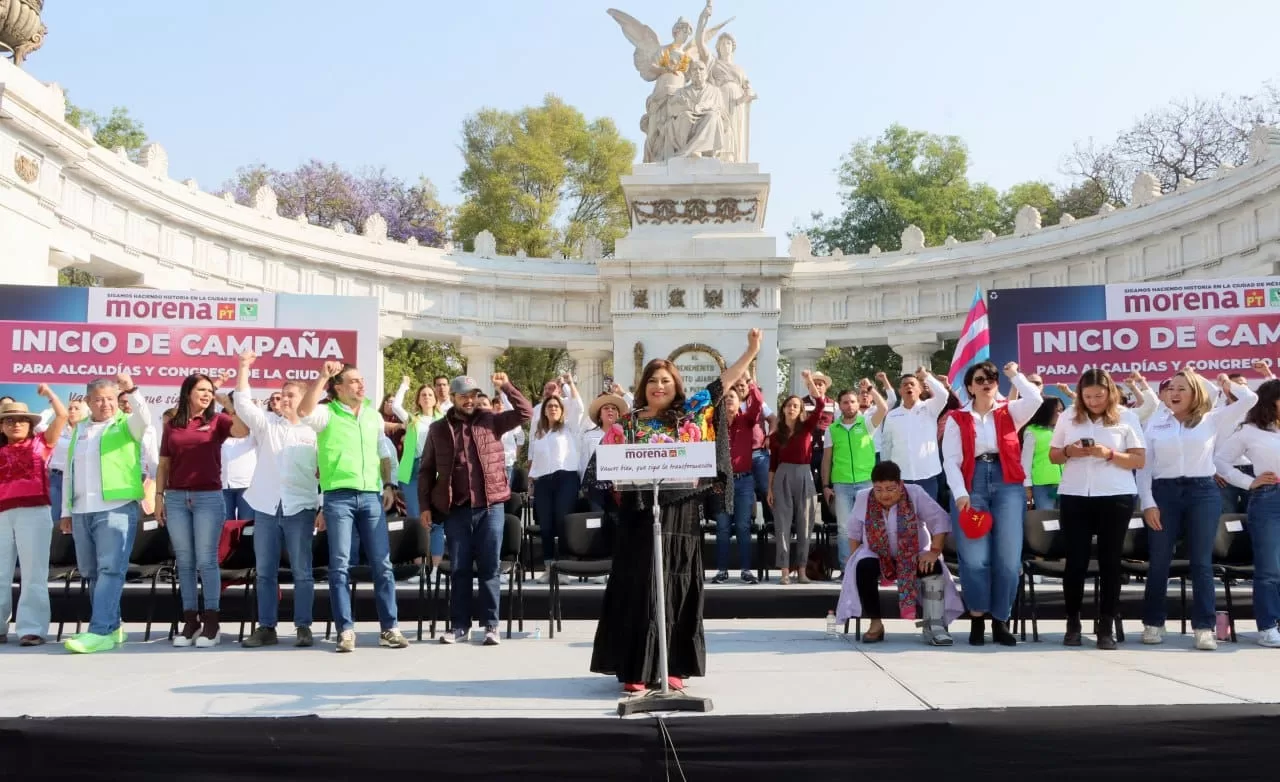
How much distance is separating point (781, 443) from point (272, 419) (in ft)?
16.7

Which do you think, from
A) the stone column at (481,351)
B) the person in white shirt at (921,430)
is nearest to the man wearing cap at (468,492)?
the person in white shirt at (921,430)

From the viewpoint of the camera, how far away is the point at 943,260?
31.0m

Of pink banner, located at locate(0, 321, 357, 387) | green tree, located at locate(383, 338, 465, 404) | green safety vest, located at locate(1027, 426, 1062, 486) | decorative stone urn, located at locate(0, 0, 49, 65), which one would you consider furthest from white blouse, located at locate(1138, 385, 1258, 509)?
green tree, located at locate(383, 338, 465, 404)

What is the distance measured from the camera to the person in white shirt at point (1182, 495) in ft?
26.3

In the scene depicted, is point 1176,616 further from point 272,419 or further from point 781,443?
point 272,419

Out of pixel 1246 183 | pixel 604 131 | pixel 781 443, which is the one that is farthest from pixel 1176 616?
pixel 604 131

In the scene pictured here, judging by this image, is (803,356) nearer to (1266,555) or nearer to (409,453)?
(409,453)

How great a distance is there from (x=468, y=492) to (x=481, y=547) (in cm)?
42

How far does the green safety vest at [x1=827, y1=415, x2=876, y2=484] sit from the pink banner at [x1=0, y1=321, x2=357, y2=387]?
19.5ft

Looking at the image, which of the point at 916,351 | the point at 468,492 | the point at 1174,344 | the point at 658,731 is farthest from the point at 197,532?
the point at 916,351

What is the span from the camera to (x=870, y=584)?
8.38 meters

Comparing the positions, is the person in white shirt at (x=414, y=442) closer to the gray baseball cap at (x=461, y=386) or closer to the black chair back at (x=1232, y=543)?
the gray baseball cap at (x=461, y=386)

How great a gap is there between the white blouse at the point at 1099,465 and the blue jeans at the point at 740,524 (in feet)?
13.3

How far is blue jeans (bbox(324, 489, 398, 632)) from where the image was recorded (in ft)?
26.4
